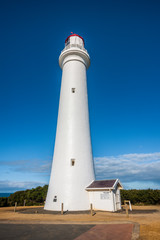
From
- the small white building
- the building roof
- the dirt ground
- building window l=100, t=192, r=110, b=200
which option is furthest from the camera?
the building roof

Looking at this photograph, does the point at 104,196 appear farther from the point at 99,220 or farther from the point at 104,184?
the point at 99,220

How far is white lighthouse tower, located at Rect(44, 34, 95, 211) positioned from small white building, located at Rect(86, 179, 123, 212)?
2.01 feet

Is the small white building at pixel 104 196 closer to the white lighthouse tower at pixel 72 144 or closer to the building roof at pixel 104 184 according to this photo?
the building roof at pixel 104 184

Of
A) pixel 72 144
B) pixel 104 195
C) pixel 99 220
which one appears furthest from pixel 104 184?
pixel 99 220

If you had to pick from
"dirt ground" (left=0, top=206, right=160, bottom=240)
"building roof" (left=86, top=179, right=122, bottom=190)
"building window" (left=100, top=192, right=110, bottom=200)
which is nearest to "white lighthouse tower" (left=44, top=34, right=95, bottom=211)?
"building roof" (left=86, top=179, right=122, bottom=190)

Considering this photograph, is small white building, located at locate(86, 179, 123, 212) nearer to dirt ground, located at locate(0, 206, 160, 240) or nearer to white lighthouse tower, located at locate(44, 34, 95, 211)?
white lighthouse tower, located at locate(44, 34, 95, 211)

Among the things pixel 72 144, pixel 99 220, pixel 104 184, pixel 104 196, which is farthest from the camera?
pixel 72 144

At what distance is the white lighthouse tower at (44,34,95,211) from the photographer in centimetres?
1571

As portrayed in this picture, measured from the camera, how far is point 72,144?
17203mm

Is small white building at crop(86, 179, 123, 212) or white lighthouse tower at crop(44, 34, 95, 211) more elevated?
white lighthouse tower at crop(44, 34, 95, 211)

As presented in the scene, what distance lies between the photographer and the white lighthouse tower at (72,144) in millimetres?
15711

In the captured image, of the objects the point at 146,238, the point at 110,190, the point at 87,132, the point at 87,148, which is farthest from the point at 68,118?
the point at 146,238

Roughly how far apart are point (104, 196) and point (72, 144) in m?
5.83

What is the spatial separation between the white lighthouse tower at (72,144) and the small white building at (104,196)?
61 cm
